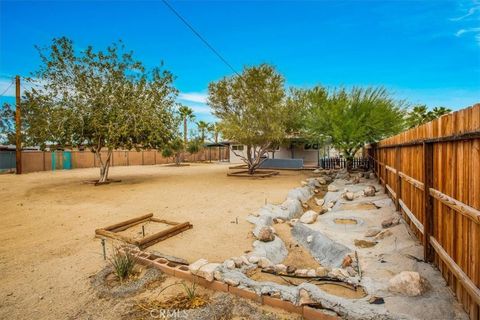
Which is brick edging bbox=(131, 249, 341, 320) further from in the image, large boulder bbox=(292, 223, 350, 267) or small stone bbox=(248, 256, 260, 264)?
large boulder bbox=(292, 223, 350, 267)

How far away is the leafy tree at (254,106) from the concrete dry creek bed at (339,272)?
366 inches

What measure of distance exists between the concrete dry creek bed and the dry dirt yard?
2.41 feet

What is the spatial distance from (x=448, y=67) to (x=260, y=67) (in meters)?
16.2

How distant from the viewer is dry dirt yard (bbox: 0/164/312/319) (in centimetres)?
280

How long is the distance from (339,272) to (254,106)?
1265 cm

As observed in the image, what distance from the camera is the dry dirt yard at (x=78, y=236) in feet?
9.19

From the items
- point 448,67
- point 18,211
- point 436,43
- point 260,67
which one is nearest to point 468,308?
point 18,211

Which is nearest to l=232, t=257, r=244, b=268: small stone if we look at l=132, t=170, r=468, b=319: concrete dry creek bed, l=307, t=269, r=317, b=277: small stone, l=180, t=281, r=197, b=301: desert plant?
l=132, t=170, r=468, b=319: concrete dry creek bed

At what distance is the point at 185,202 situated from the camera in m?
7.95

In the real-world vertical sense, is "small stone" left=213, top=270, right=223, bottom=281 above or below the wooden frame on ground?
above

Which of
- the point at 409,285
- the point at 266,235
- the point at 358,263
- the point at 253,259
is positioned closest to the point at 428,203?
the point at 409,285

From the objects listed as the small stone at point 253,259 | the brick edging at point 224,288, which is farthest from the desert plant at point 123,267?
the small stone at point 253,259

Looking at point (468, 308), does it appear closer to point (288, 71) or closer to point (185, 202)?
point (185, 202)

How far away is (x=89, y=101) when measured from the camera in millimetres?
11281
